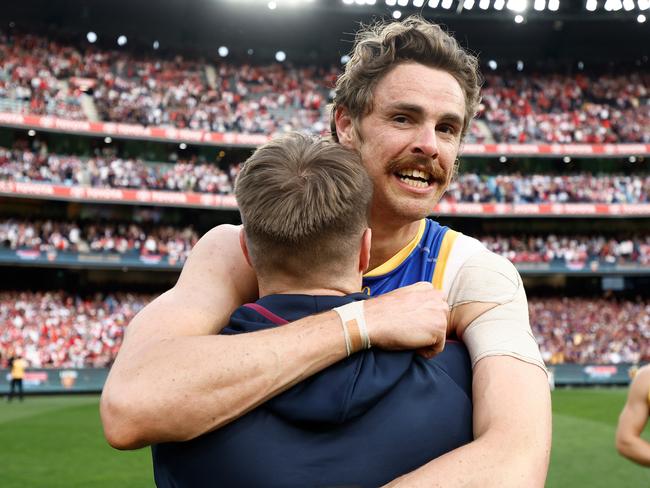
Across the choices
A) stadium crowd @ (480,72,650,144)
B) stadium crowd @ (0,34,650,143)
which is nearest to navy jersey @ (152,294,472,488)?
stadium crowd @ (0,34,650,143)

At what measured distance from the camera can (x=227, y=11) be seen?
43344mm

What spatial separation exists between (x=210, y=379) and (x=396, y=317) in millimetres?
591

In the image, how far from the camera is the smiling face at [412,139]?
2934 mm

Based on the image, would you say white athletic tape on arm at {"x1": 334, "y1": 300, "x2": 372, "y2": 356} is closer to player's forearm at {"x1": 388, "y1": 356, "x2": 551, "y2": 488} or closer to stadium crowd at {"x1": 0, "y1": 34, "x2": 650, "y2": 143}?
player's forearm at {"x1": 388, "y1": 356, "x2": 551, "y2": 488}

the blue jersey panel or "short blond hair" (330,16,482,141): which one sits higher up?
"short blond hair" (330,16,482,141)

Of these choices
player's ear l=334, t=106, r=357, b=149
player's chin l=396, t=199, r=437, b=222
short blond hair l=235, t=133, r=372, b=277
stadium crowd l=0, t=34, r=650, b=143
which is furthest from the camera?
stadium crowd l=0, t=34, r=650, b=143

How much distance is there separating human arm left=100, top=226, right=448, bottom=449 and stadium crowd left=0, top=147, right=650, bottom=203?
33509 mm

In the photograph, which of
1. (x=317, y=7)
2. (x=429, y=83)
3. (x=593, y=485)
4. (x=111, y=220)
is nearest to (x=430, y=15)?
(x=317, y=7)

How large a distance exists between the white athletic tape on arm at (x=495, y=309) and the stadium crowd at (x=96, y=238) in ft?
112

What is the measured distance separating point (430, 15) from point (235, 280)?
43.9 meters

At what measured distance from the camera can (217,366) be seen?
82.0 inches

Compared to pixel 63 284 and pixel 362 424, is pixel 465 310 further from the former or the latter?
pixel 63 284

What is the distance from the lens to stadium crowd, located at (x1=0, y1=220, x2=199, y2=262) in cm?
3475

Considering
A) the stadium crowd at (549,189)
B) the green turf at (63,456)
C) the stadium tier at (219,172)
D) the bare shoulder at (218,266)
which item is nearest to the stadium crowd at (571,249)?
the stadium tier at (219,172)
